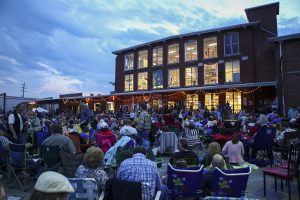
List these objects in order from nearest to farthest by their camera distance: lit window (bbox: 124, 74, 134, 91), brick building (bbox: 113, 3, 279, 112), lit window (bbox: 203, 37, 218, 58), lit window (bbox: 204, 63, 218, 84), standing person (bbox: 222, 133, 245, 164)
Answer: standing person (bbox: 222, 133, 245, 164) → brick building (bbox: 113, 3, 279, 112) → lit window (bbox: 204, 63, 218, 84) → lit window (bbox: 203, 37, 218, 58) → lit window (bbox: 124, 74, 134, 91)

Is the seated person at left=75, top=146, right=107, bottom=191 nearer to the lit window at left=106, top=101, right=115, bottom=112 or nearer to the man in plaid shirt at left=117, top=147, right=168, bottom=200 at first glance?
the man in plaid shirt at left=117, top=147, right=168, bottom=200

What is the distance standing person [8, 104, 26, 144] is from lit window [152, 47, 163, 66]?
23384mm

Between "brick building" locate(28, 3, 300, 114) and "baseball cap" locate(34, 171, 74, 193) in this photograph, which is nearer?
"baseball cap" locate(34, 171, 74, 193)

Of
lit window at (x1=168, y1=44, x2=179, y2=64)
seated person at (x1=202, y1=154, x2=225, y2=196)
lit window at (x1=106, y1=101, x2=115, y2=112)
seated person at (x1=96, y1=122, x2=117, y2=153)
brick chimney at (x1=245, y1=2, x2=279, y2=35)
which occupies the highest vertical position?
brick chimney at (x1=245, y1=2, x2=279, y2=35)

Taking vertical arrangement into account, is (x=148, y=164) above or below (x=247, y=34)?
below

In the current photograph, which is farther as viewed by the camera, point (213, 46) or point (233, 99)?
point (213, 46)

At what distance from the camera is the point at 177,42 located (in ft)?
95.6

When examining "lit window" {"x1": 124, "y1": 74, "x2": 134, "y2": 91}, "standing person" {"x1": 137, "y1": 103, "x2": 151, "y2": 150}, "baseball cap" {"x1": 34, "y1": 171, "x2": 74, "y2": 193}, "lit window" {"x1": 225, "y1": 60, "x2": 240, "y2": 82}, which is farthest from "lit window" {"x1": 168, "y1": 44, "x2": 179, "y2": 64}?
"baseball cap" {"x1": 34, "y1": 171, "x2": 74, "y2": 193}

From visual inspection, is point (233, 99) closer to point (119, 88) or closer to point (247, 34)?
point (247, 34)

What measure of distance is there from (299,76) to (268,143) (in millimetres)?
12633

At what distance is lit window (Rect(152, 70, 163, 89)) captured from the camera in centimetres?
3042

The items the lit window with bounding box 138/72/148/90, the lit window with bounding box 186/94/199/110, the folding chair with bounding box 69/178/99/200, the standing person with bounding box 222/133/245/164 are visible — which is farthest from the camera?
the lit window with bounding box 138/72/148/90

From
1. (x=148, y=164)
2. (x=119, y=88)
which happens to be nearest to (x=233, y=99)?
(x=119, y=88)

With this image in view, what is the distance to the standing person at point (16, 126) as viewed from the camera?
795 centimetres
